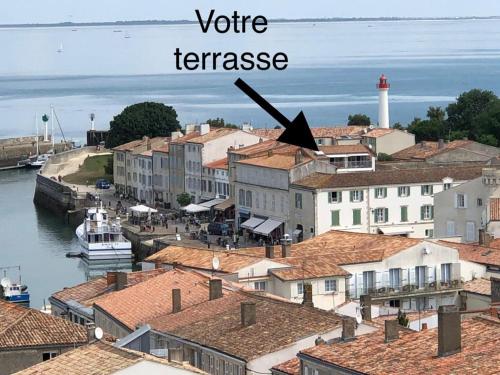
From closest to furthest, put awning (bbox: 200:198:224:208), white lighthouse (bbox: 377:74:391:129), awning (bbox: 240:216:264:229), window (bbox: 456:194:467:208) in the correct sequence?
window (bbox: 456:194:467:208), awning (bbox: 240:216:264:229), awning (bbox: 200:198:224:208), white lighthouse (bbox: 377:74:391:129)

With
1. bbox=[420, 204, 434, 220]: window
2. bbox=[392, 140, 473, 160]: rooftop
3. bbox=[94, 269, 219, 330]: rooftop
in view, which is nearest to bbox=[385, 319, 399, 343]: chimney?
bbox=[94, 269, 219, 330]: rooftop

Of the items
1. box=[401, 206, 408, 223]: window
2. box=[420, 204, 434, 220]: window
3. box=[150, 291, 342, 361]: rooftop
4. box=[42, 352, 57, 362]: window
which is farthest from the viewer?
box=[420, 204, 434, 220]: window

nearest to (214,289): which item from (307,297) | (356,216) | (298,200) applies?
(307,297)

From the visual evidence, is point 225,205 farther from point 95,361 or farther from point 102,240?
point 95,361

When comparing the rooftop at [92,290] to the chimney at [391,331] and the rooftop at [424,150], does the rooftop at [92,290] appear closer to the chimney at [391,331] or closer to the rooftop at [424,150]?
the chimney at [391,331]

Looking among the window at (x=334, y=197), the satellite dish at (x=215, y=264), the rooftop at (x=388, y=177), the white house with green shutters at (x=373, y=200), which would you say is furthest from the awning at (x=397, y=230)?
the satellite dish at (x=215, y=264)

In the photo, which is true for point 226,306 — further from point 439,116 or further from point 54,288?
point 439,116

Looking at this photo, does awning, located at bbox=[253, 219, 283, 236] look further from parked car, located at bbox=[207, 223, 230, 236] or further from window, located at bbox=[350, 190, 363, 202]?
window, located at bbox=[350, 190, 363, 202]
